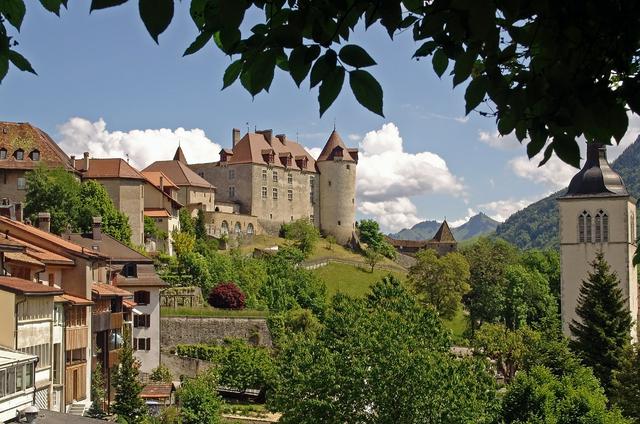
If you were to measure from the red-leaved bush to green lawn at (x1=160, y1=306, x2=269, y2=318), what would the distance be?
32.7 inches

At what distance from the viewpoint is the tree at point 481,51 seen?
154 inches

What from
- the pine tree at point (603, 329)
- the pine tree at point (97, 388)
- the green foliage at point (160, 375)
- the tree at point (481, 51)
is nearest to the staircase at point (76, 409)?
the pine tree at point (97, 388)

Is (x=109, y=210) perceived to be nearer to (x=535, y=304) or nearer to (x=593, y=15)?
(x=535, y=304)

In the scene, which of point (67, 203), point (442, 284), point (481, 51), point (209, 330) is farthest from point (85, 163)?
point (481, 51)

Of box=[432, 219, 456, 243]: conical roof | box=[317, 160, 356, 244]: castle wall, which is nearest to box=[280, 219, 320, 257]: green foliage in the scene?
box=[317, 160, 356, 244]: castle wall

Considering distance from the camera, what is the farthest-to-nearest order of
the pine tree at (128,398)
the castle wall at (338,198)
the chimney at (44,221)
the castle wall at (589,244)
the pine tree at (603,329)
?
the castle wall at (338,198) → the castle wall at (589,244) → the pine tree at (603,329) → the chimney at (44,221) → the pine tree at (128,398)

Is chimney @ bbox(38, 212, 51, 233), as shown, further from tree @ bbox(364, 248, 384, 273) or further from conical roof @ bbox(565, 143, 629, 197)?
tree @ bbox(364, 248, 384, 273)

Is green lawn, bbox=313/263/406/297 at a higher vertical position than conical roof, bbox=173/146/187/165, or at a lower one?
lower

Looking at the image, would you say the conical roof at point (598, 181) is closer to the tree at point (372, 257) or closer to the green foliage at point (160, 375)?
the tree at point (372, 257)

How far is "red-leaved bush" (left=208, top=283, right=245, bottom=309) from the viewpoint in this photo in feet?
Answer: 200

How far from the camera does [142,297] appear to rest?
48.9 m

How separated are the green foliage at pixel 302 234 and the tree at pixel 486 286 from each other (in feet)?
50.8

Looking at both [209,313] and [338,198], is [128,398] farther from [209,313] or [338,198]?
[338,198]

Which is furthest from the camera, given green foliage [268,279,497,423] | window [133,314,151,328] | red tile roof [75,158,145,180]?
red tile roof [75,158,145,180]
